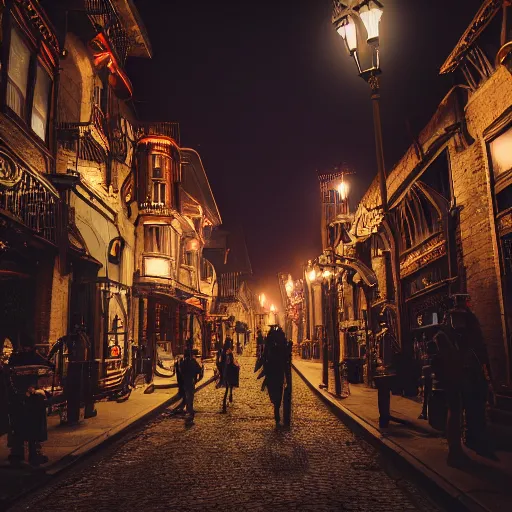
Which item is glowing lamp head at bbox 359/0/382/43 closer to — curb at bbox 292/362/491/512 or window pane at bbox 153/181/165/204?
curb at bbox 292/362/491/512

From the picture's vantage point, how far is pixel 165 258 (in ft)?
78.0

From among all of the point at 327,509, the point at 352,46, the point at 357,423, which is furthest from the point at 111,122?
the point at 327,509

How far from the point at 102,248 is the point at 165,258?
6.80 metres

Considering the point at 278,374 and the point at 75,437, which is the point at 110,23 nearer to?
the point at 278,374

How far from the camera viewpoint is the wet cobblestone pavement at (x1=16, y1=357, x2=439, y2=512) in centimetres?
500

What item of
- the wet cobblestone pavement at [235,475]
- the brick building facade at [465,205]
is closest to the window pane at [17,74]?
the wet cobblestone pavement at [235,475]

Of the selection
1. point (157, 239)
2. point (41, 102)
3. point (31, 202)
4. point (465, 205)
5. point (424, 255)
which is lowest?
point (424, 255)

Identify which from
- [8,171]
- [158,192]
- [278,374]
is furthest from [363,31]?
[158,192]

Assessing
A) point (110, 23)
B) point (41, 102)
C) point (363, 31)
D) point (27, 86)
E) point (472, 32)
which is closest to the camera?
point (363, 31)

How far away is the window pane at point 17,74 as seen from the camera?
11.1m

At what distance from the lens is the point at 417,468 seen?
19.1 ft

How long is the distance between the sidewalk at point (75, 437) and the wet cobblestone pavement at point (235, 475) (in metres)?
0.20

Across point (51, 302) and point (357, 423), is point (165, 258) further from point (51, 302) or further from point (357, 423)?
point (357, 423)

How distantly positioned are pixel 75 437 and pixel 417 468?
5546 mm
